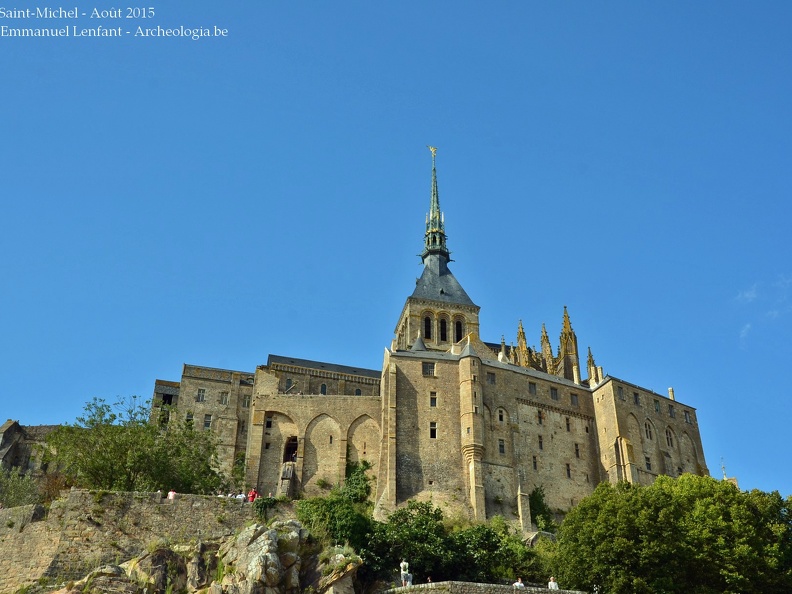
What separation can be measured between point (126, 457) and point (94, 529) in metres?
10.1

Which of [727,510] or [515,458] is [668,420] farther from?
[727,510]

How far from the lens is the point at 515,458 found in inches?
2694

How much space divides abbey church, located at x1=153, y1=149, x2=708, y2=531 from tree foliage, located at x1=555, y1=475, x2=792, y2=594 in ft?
63.9

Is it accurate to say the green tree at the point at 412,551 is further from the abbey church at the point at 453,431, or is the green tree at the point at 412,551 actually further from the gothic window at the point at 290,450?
the gothic window at the point at 290,450

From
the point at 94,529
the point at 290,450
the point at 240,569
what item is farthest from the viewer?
the point at 290,450

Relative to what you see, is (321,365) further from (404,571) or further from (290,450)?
(404,571)

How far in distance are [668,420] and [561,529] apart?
1329 inches

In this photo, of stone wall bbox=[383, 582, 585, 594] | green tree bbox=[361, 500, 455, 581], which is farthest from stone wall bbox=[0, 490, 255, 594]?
stone wall bbox=[383, 582, 585, 594]

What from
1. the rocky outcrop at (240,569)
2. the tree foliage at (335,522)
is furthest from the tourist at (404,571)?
the tree foliage at (335,522)

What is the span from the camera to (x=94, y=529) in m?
39.9

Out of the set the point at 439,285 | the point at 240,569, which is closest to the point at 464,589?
the point at 240,569

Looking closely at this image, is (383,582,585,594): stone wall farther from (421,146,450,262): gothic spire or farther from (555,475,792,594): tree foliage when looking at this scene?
(421,146,450,262): gothic spire

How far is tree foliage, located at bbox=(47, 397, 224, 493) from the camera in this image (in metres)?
49.3

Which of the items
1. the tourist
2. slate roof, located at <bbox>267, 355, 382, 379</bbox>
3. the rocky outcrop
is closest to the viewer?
the rocky outcrop
